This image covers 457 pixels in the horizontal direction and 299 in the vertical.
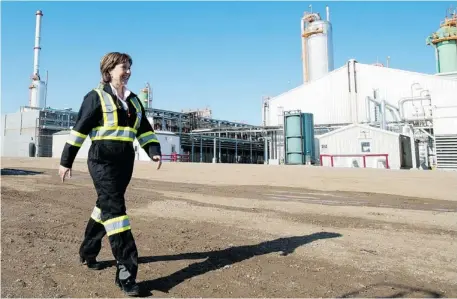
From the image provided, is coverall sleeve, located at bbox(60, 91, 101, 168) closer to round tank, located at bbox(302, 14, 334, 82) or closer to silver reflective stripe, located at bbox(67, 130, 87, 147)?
silver reflective stripe, located at bbox(67, 130, 87, 147)

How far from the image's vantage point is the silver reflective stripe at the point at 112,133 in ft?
8.27

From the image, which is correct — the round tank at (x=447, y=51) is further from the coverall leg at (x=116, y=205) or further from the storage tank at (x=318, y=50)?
the coverall leg at (x=116, y=205)

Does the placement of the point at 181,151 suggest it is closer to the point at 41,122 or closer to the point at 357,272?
the point at 41,122

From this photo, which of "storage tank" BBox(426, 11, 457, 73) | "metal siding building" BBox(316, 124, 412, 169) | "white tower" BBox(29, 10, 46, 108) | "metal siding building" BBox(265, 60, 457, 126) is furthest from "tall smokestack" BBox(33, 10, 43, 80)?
"storage tank" BBox(426, 11, 457, 73)

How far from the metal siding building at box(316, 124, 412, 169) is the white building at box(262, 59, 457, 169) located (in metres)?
4.94

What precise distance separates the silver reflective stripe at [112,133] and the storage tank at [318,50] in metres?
40.8

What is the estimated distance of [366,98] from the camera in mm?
32938

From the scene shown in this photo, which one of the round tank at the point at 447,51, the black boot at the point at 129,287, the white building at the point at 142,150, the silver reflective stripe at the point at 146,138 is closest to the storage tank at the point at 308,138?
the white building at the point at 142,150

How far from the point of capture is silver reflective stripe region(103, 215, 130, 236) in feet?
7.93

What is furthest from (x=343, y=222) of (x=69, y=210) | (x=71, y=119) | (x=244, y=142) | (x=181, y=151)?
(x=71, y=119)

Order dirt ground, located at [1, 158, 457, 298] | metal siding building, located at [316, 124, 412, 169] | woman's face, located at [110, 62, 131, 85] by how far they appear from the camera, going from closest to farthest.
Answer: dirt ground, located at [1, 158, 457, 298]
woman's face, located at [110, 62, 131, 85]
metal siding building, located at [316, 124, 412, 169]

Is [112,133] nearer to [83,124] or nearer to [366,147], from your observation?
[83,124]

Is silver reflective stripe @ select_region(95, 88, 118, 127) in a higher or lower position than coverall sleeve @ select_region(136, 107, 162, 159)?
higher

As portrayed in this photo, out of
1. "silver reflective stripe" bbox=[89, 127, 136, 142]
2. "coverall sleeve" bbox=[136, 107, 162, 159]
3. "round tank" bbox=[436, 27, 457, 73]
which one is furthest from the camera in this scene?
"round tank" bbox=[436, 27, 457, 73]
